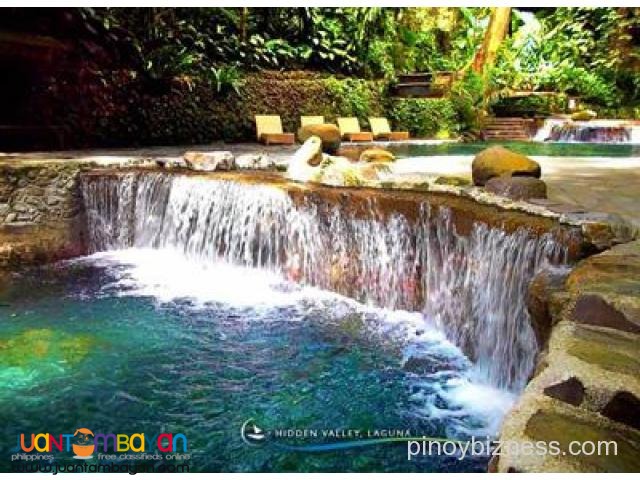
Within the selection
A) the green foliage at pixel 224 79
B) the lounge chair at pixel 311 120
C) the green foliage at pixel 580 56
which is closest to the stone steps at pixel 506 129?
the green foliage at pixel 580 56

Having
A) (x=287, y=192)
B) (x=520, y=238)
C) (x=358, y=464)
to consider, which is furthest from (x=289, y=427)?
(x=287, y=192)

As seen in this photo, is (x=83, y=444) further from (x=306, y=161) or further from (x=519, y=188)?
(x=306, y=161)

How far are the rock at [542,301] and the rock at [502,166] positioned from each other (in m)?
2.29

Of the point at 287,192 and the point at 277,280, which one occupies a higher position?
the point at 287,192

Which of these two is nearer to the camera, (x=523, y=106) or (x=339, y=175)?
(x=339, y=175)

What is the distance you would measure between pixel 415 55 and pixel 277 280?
13.4m

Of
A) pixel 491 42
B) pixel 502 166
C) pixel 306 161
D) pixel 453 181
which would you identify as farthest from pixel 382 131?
pixel 502 166

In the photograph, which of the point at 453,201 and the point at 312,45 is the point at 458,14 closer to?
the point at 312,45

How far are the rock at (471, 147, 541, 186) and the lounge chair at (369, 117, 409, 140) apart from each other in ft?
28.1

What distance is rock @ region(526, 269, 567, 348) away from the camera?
3.13 meters

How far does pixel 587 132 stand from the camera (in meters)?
14.1

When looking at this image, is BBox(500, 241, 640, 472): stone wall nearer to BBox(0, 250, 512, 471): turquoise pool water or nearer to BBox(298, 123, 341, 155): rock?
BBox(0, 250, 512, 471): turquoise pool water

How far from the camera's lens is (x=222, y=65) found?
12.6 metres

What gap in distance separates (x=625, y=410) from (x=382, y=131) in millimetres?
12847
